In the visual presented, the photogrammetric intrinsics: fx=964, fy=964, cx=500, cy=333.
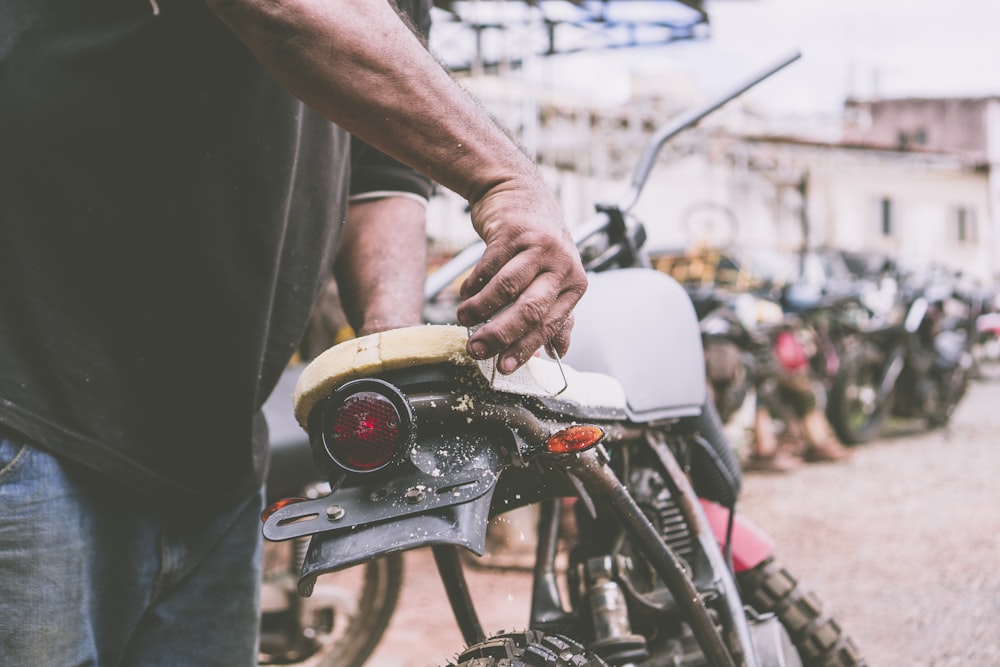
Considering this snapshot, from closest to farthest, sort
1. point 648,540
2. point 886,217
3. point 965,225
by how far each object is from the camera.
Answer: point 648,540, point 886,217, point 965,225

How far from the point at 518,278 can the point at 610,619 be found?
0.69 metres

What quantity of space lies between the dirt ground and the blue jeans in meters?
0.55

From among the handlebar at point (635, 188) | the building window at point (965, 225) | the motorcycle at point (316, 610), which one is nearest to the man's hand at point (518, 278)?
the handlebar at point (635, 188)

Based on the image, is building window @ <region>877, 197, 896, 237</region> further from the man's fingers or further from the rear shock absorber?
the man's fingers

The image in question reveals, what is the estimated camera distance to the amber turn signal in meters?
0.99

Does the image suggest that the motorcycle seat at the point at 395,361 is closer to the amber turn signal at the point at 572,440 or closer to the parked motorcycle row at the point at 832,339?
the amber turn signal at the point at 572,440

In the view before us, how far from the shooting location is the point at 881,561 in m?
4.43

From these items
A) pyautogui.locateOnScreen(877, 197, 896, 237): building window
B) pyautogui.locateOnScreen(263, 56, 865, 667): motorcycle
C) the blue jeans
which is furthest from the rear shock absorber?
pyautogui.locateOnScreen(877, 197, 896, 237): building window

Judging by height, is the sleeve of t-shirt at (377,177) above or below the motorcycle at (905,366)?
above

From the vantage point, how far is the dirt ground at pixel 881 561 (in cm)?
330

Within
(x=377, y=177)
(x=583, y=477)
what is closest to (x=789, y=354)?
(x=377, y=177)

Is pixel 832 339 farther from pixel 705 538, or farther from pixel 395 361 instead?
pixel 395 361

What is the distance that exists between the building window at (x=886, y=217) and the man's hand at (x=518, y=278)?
101 ft

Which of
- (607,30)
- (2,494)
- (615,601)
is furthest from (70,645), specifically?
(607,30)
